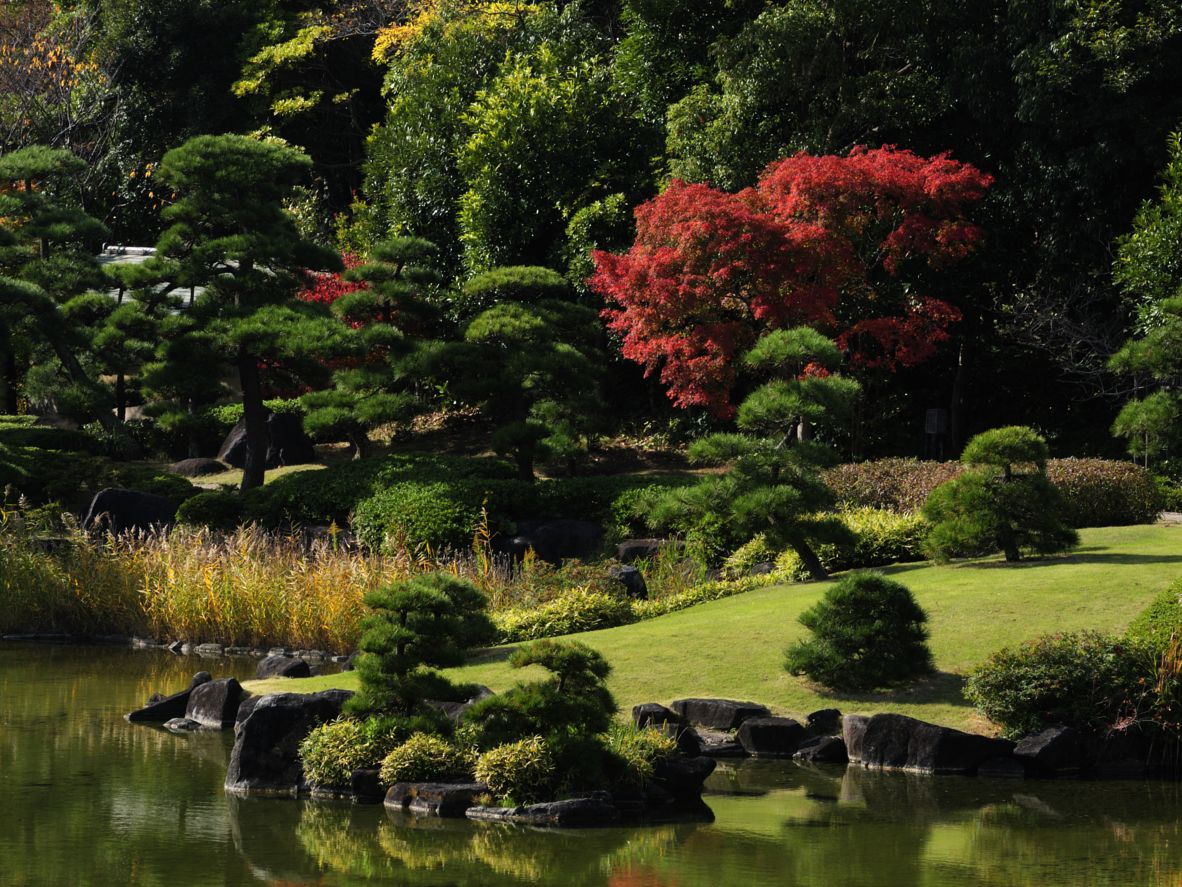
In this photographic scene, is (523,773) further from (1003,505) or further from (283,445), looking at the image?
(283,445)

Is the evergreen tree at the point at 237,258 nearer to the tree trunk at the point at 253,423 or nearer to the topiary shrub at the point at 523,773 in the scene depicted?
the tree trunk at the point at 253,423

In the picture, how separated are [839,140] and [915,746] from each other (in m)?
15.4

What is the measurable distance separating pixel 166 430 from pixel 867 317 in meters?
13.7

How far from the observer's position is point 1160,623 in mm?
11742

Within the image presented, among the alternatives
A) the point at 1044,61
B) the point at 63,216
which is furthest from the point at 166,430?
the point at 1044,61

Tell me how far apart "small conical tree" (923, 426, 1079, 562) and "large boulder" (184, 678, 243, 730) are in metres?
6.67

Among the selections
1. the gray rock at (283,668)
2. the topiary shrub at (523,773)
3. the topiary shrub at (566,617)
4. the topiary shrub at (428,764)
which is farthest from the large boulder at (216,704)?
the topiary shrub at (523,773)

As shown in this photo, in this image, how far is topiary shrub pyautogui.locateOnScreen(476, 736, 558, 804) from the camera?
9.76m

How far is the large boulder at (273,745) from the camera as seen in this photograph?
10727mm

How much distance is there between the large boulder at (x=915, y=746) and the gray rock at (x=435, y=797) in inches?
122

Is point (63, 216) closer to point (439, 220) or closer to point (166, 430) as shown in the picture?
point (166, 430)

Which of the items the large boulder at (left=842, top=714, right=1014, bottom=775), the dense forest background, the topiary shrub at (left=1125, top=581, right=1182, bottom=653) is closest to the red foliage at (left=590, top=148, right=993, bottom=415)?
the dense forest background

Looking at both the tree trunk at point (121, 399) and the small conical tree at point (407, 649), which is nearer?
the small conical tree at point (407, 649)

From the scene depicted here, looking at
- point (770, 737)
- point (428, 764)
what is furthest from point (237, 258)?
point (428, 764)
